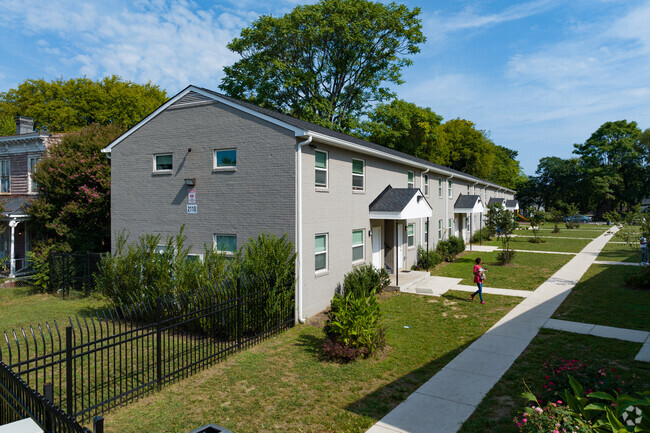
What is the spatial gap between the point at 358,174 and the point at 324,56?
75.8ft

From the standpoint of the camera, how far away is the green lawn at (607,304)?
1153 cm

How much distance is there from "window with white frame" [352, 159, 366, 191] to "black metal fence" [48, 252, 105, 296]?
428 inches

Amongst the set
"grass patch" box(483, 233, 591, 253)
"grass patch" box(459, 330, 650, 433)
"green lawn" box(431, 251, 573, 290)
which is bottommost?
"grass patch" box(459, 330, 650, 433)

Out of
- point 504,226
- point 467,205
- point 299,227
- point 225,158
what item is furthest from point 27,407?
point 467,205

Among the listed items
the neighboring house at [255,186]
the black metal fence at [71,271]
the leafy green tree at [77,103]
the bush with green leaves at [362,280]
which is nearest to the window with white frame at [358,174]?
the neighboring house at [255,186]

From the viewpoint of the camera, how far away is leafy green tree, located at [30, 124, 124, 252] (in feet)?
62.1

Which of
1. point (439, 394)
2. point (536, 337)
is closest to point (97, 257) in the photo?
point (439, 394)

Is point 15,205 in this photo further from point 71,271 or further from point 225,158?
point 225,158

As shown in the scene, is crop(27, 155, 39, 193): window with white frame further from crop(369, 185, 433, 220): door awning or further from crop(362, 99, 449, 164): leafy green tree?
crop(362, 99, 449, 164): leafy green tree

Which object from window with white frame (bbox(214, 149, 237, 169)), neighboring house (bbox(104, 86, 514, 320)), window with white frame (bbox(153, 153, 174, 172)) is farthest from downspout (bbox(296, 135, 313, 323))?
window with white frame (bbox(153, 153, 174, 172))

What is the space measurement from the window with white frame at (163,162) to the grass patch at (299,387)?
7.89 meters

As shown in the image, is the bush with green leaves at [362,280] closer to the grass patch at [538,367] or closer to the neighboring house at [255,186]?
the neighboring house at [255,186]

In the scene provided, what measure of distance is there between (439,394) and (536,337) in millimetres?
4589

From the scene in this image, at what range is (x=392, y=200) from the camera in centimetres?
1655
